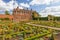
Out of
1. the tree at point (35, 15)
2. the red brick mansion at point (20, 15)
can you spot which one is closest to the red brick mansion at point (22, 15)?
the red brick mansion at point (20, 15)

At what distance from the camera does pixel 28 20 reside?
7.40 meters

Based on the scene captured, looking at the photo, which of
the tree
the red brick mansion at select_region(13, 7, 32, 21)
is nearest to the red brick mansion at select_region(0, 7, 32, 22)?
the red brick mansion at select_region(13, 7, 32, 21)

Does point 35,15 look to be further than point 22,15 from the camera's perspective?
No

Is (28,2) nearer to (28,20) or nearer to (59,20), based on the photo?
(28,20)

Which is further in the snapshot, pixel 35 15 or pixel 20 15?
pixel 20 15

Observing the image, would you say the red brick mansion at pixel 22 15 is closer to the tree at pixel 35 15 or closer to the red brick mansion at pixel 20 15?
the red brick mansion at pixel 20 15

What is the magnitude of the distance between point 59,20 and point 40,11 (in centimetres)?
125

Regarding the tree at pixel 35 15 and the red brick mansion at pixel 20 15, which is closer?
the tree at pixel 35 15

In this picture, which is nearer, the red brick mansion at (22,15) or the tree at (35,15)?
the tree at (35,15)

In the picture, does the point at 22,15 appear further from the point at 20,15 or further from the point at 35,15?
the point at 35,15

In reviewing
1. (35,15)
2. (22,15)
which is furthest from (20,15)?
(35,15)

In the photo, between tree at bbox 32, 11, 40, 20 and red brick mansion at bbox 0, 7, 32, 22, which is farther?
red brick mansion at bbox 0, 7, 32, 22

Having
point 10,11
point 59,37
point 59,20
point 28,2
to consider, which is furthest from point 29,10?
point 59,37

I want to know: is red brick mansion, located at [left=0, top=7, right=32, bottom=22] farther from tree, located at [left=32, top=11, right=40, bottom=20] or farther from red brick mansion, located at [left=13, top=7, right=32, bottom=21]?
tree, located at [left=32, top=11, right=40, bottom=20]
